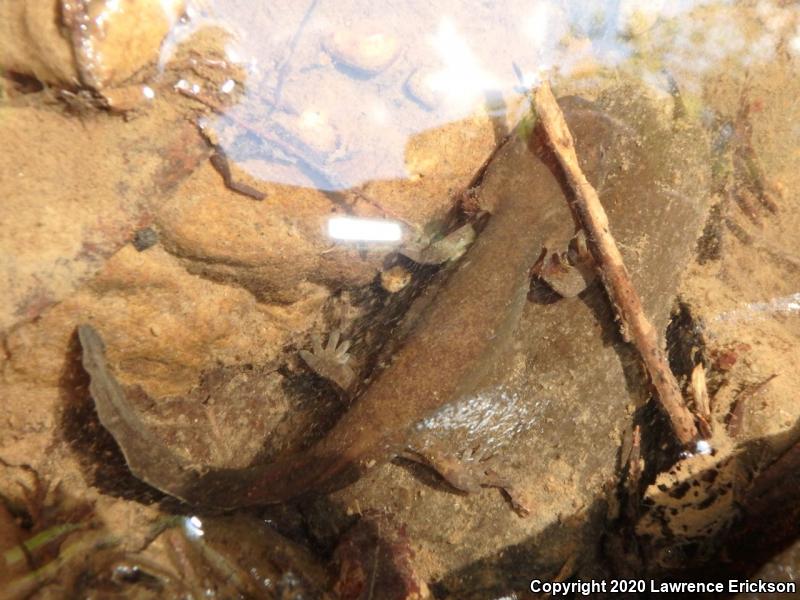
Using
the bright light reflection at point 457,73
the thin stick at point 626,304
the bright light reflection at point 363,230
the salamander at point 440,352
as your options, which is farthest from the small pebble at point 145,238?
the thin stick at point 626,304

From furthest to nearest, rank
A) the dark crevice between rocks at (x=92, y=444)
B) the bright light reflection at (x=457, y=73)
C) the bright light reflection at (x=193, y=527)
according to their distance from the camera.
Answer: the bright light reflection at (x=457, y=73) → the bright light reflection at (x=193, y=527) → the dark crevice between rocks at (x=92, y=444)

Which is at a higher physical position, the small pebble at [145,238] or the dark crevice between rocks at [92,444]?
the small pebble at [145,238]

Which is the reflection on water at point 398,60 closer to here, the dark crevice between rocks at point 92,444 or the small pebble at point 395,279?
the small pebble at point 395,279

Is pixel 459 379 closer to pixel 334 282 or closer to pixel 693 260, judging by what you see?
pixel 334 282

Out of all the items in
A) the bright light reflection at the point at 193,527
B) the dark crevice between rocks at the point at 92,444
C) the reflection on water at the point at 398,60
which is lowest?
the bright light reflection at the point at 193,527

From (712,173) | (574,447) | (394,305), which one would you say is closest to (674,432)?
(574,447)

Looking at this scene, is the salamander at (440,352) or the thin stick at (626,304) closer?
the salamander at (440,352)

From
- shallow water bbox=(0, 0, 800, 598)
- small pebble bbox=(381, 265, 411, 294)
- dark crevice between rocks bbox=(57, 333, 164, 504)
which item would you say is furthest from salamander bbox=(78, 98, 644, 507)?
small pebble bbox=(381, 265, 411, 294)

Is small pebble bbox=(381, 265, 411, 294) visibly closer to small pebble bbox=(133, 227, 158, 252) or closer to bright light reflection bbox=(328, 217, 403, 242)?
bright light reflection bbox=(328, 217, 403, 242)
